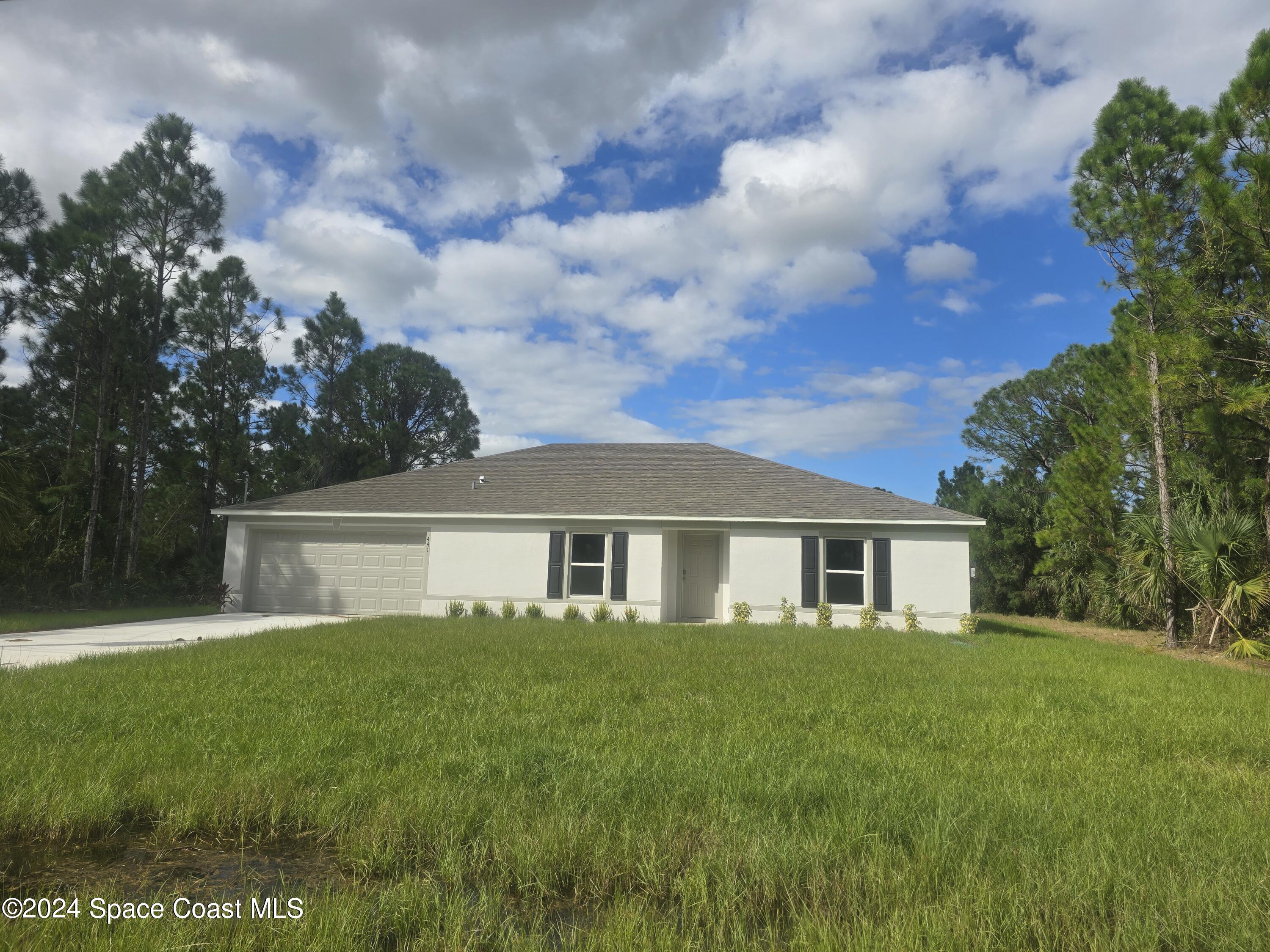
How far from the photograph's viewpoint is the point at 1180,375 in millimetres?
11461

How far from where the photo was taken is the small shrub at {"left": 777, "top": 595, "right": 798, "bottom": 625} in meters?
15.2

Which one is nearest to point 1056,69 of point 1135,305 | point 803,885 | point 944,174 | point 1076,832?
point 944,174

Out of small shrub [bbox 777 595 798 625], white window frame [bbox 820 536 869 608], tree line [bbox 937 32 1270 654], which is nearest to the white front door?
small shrub [bbox 777 595 798 625]

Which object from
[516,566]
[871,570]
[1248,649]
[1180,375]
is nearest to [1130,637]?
[1248,649]

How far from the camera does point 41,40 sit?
206 inches

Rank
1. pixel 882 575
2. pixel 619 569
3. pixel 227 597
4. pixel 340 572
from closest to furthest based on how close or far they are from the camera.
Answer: pixel 882 575, pixel 619 569, pixel 227 597, pixel 340 572

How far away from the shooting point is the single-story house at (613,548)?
15297 millimetres

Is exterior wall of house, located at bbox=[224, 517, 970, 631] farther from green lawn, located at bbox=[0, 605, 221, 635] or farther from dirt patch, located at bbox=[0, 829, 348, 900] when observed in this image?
dirt patch, located at bbox=[0, 829, 348, 900]

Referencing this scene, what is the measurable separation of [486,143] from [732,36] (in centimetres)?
548

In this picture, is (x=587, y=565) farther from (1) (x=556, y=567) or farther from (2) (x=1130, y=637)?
(2) (x=1130, y=637)

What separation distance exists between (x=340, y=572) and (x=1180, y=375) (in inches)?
745

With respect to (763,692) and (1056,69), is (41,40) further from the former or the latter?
(1056,69)

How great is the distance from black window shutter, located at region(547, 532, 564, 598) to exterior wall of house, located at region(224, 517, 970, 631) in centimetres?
14

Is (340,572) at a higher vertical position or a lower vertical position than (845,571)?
lower
